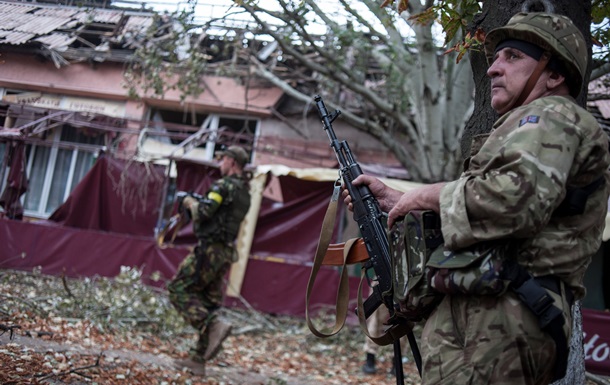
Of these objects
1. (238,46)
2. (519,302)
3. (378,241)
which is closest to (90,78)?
(238,46)

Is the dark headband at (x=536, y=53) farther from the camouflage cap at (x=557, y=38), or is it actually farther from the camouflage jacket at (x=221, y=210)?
the camouflage jacket at (x=221, y=210)

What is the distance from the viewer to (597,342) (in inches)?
275

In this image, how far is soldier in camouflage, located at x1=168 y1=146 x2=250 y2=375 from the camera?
598cm

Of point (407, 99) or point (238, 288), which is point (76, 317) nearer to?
point (238, 288)

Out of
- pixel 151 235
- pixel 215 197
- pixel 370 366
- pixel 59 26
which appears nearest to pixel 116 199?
pixel 151 235

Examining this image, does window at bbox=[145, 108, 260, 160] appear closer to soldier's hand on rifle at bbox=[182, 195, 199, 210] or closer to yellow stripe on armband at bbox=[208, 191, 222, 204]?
soldier's hand on rifle at bbox=[182, 195, 199, 210]

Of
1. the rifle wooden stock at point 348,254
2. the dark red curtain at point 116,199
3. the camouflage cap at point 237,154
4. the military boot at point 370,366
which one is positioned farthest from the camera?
the dark red curtain at point 116,199

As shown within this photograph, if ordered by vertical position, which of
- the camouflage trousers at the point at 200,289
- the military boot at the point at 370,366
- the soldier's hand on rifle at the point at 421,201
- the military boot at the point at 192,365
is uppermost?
the soldier's hand on rifle at the point at 421,201

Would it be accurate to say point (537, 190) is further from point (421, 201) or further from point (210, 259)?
point (210, 259)

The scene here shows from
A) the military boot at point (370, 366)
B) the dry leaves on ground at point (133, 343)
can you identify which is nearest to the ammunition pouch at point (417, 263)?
the dry leaves on ground at point (133, 343)

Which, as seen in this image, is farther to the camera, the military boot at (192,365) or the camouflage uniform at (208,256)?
the camouflage uniform at (208,256)

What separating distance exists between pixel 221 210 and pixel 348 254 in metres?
3.43

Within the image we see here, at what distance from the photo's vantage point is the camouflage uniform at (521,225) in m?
1.97

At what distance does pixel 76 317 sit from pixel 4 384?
139 inches
